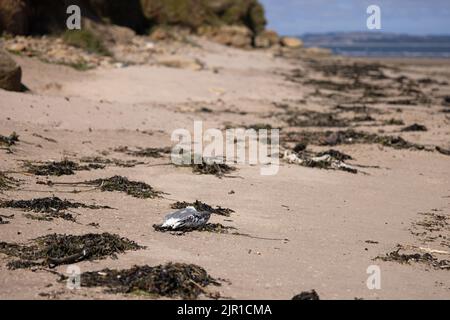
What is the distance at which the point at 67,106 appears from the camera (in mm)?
11414

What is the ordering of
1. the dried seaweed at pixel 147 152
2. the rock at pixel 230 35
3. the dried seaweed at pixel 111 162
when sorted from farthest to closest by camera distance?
the rock at pixel 230 35 < the dried seaweed at pixel 147 152 < the dried seaweed at pixel 111 162

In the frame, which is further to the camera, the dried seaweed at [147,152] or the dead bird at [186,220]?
the dried seaweed at [147,152]

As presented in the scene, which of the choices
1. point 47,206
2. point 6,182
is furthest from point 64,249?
point 6,182

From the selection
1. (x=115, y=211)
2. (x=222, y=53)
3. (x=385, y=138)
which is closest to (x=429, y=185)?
(x=385, y=138)

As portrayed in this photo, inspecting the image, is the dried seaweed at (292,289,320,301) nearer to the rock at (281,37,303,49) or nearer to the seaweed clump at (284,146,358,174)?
the seaweed clump at (284,146,358,174)

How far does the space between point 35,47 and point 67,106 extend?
682 cm

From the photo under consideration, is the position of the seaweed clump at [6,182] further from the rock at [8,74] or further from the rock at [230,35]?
the rock at [230,35]

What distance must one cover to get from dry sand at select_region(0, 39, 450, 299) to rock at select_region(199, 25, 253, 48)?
18.9 meters

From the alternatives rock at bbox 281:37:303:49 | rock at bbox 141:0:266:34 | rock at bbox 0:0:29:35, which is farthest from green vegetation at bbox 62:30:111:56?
rock at bbox 281:37:303:49

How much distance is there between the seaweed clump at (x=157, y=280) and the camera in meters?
4.23

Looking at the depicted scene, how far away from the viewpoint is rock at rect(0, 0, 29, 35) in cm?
1765

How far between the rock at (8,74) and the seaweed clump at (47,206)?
6427 millimetres

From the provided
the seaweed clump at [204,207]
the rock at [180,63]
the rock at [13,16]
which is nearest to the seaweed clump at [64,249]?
the seaweed clump at [204,207]
